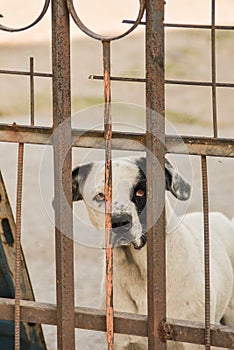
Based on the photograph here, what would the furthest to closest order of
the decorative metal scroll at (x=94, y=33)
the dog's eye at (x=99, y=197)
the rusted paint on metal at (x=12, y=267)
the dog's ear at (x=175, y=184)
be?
the dog's eye at (x=99, y=197) → the rusted paint on metal at (x=12, y=267) → the dog's ear at (x=175, y=184) → the decorative metal scroll at (x=94, y=33)

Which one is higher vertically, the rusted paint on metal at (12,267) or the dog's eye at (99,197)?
the dog's eye at (99,197)

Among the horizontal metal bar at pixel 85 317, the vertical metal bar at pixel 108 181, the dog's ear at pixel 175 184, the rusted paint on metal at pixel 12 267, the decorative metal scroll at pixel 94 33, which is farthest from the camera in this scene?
the rusted paint on metal at pixel 12 267

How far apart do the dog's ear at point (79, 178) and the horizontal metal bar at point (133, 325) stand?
31.6 inches

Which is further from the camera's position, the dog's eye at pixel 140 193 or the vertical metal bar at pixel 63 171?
the dog's eye at pixel 140 193

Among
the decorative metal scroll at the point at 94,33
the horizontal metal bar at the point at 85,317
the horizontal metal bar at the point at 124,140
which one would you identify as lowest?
the horizontal metal bar at the point at 85,317

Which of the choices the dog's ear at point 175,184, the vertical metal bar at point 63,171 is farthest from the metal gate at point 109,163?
the dog's ear at point 175,184

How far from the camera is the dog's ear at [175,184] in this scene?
10.4 ft

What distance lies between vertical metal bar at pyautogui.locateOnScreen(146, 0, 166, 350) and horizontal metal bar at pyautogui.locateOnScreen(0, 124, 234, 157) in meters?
0.07

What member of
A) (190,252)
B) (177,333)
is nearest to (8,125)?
(177,333)

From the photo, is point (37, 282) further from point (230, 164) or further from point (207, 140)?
point (207, 140)

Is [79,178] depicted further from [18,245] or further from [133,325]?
[133,325]

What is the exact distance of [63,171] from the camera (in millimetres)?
2467

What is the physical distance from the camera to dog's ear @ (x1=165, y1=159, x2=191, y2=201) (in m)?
3.17

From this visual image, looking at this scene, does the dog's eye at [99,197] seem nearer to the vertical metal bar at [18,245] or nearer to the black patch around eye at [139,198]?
the black patch around eye at [139,198]
